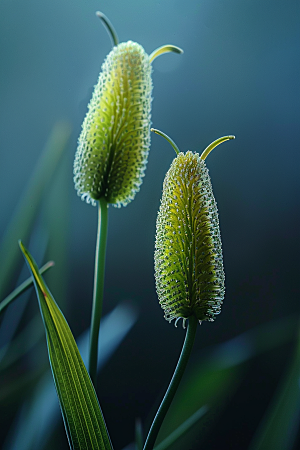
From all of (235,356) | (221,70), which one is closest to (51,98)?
(221,70)

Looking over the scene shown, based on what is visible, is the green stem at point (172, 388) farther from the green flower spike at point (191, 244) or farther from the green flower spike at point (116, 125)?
the green flower spike at point (116, 125)

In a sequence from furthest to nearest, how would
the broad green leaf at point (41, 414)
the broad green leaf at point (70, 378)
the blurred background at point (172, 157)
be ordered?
the blurred background at point (172, 157) < the broad green leaf at point (41, 414) < the broad green leaf at point (70, 378)

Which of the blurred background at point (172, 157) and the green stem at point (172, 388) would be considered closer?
the green stem at point (172, 388)

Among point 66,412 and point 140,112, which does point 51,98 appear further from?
point 66,412

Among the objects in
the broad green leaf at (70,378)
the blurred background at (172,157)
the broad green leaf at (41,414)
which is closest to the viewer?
the broad green leaf at (70,378)

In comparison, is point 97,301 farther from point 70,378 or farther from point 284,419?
point 284,419

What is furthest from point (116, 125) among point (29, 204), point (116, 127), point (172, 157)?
point (172, 157)

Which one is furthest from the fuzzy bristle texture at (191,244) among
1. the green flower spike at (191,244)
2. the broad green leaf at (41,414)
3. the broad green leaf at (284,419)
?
the broad green leaf at (41,414)
